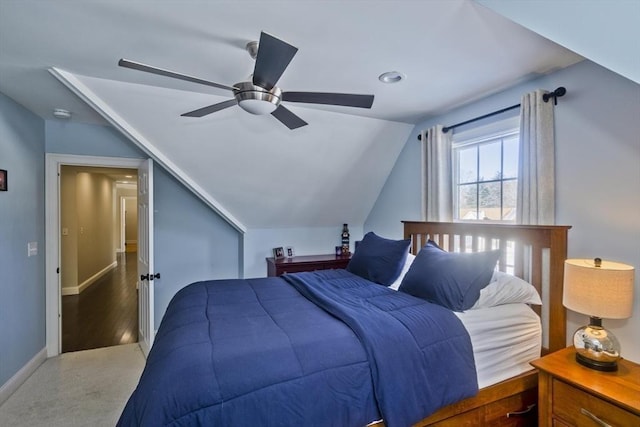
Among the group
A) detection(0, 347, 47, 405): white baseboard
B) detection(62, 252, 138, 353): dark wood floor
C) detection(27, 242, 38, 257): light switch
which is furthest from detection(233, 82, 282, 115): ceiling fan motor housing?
detection(62, 252, 138, 353): dark wood floor

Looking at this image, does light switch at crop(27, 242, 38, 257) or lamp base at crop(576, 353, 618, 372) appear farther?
light switch at crop(27, 242, 38, 257)

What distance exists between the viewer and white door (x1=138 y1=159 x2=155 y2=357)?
3.07 m

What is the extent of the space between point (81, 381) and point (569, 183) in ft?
13.9

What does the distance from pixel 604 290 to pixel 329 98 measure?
5.80ft

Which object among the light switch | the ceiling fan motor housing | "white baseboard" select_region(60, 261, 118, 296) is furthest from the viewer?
"white baseboard" select_region(60, 261, 118, 296)

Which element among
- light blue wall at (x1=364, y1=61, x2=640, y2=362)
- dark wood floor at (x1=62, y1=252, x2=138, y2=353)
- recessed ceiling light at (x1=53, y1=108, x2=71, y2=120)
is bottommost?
dark wood floor at (x1=62, y1=252, x2=138, y2=353)

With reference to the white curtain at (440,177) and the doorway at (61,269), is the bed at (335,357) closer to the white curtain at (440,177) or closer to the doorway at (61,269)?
the white curtain at (440,177)

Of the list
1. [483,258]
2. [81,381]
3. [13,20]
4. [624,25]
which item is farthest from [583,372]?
[81,381]

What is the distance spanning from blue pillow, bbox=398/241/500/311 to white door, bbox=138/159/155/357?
98.9 inches

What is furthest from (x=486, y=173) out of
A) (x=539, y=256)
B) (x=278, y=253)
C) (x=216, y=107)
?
(x=278, y=253)

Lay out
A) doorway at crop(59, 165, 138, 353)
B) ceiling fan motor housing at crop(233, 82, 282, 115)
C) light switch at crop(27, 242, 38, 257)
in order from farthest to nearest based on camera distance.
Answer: doorway at crop(59, 165, 138, 353) → light switch at crop(27, 242, 38, 257) → ceiling fan motor housing at crop(233, 82, 282, 115)

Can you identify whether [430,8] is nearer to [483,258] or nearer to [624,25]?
[624,25]

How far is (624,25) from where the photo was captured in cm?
115

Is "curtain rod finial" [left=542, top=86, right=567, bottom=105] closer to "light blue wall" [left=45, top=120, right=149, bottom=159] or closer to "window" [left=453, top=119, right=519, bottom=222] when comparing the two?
"window" [left=453, top=119, right=519, bottom=222]
